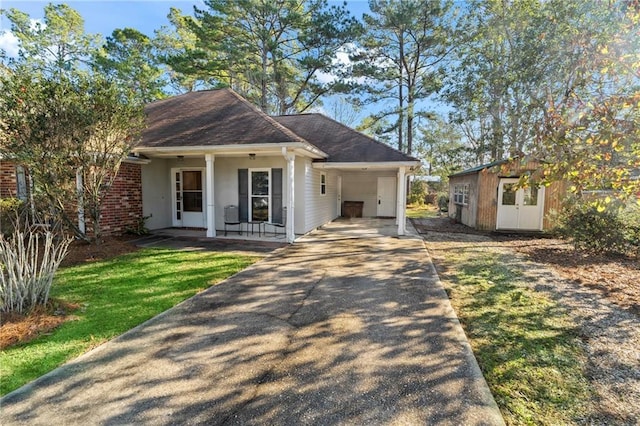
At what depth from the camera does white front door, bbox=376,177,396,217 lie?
17234mm

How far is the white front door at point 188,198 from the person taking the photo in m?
11.3

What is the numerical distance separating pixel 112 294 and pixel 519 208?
1346 cm

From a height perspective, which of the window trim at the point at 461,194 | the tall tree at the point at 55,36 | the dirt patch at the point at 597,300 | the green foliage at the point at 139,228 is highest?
the tall tree at the point at 55,36

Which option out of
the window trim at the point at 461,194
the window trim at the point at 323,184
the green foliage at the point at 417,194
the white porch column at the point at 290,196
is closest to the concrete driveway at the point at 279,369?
the white porch column at the point at 290,196

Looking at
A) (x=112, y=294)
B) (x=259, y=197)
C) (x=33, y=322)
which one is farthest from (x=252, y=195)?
(x=33, y=322)

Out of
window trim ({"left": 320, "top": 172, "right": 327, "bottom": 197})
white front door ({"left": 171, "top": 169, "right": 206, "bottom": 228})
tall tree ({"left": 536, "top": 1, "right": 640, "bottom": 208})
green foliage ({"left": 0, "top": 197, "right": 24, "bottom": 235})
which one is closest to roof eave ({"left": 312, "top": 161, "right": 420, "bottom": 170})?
window trim ({"left": 320, "top": 172, "right": 327, "bottom": 197})

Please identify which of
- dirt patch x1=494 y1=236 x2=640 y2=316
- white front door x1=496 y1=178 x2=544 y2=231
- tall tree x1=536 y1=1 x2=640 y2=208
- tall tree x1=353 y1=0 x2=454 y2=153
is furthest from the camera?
tall tree x1=353 y1=0 x2=454 y2=153

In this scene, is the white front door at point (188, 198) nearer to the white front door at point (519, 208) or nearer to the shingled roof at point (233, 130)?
the shingled roof at point (233, 130)

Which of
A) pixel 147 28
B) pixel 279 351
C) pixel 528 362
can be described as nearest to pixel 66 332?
pixel 279 351

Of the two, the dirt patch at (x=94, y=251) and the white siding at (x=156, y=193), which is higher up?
the white siding at (x=156, y=193)

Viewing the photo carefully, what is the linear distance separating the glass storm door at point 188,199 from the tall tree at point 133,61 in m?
16.9

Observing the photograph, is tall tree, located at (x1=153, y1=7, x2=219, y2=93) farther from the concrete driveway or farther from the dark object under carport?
the concrete driveway

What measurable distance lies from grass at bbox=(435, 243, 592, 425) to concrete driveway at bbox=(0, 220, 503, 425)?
209 mm

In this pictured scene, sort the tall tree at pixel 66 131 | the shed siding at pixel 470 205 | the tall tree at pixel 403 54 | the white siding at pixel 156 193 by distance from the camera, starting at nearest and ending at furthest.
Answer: the tall tree at pixel 66 131, the white siding at pixel 156 193, the shed siding at pixel 470 205, the tall tree at pixel 403 54
